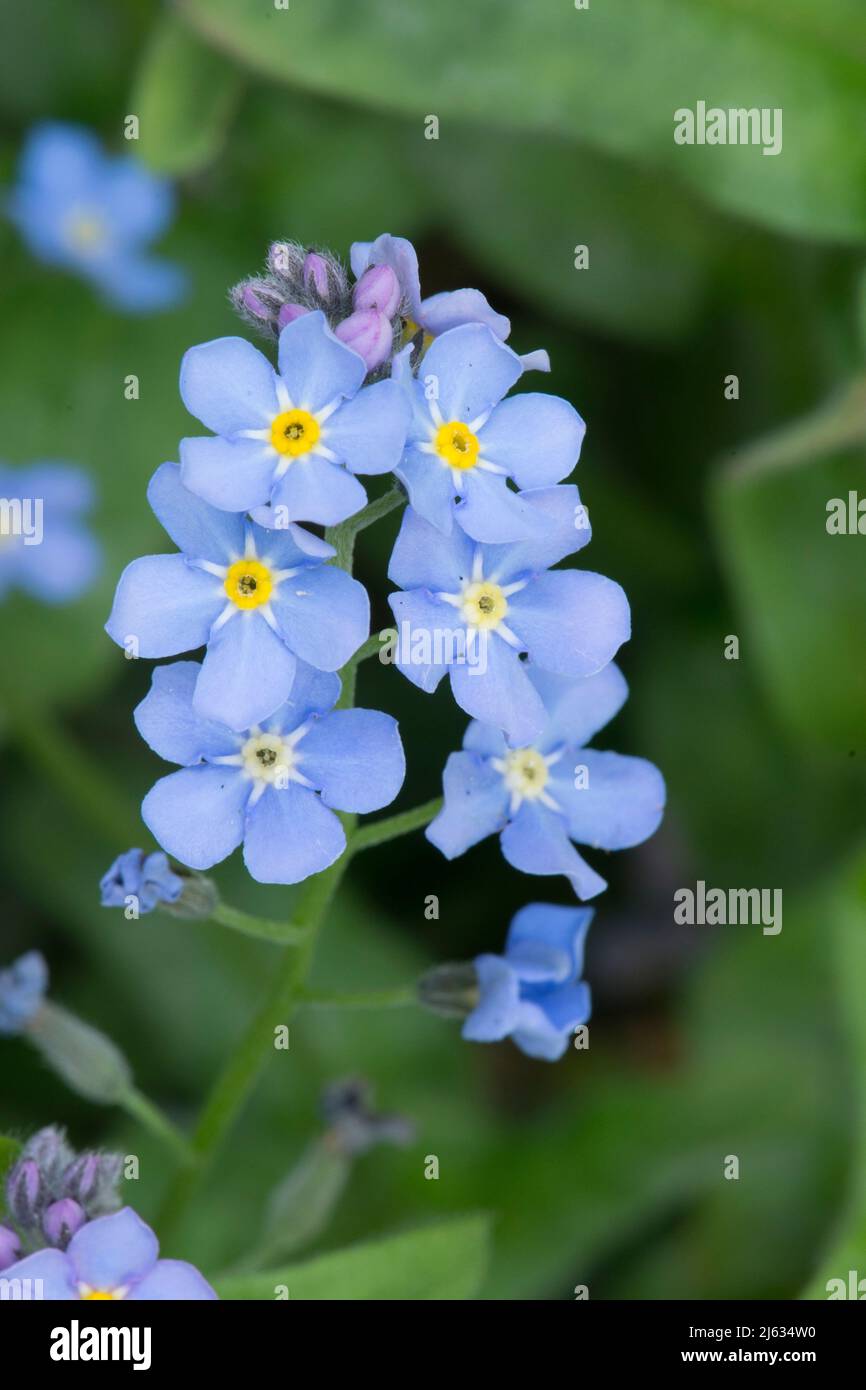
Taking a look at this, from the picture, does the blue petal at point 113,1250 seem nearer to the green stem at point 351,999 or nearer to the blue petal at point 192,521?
the blue petal at point 192,521

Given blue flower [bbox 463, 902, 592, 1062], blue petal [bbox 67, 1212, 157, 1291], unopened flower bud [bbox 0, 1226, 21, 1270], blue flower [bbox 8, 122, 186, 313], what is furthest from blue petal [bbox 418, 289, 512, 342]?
blue flower [bbox 8, 122, 186, 313]

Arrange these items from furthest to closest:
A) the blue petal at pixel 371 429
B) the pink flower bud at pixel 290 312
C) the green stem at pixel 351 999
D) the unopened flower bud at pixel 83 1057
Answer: the unopened flower bud at pixel 83 1057, the green stem at pixel 351 999, the pink flower bud at pixel 290 312, the blue petal at pixel 371 429

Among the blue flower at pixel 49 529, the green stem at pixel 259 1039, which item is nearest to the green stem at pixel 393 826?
the green stem at pixel 259 1039

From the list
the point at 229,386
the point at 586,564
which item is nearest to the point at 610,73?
the point at 586,564

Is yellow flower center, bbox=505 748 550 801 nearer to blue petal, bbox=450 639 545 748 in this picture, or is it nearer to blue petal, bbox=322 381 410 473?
blue petal, bbox=450 639 545 748

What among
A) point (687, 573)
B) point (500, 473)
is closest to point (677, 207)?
point (687, 573)
